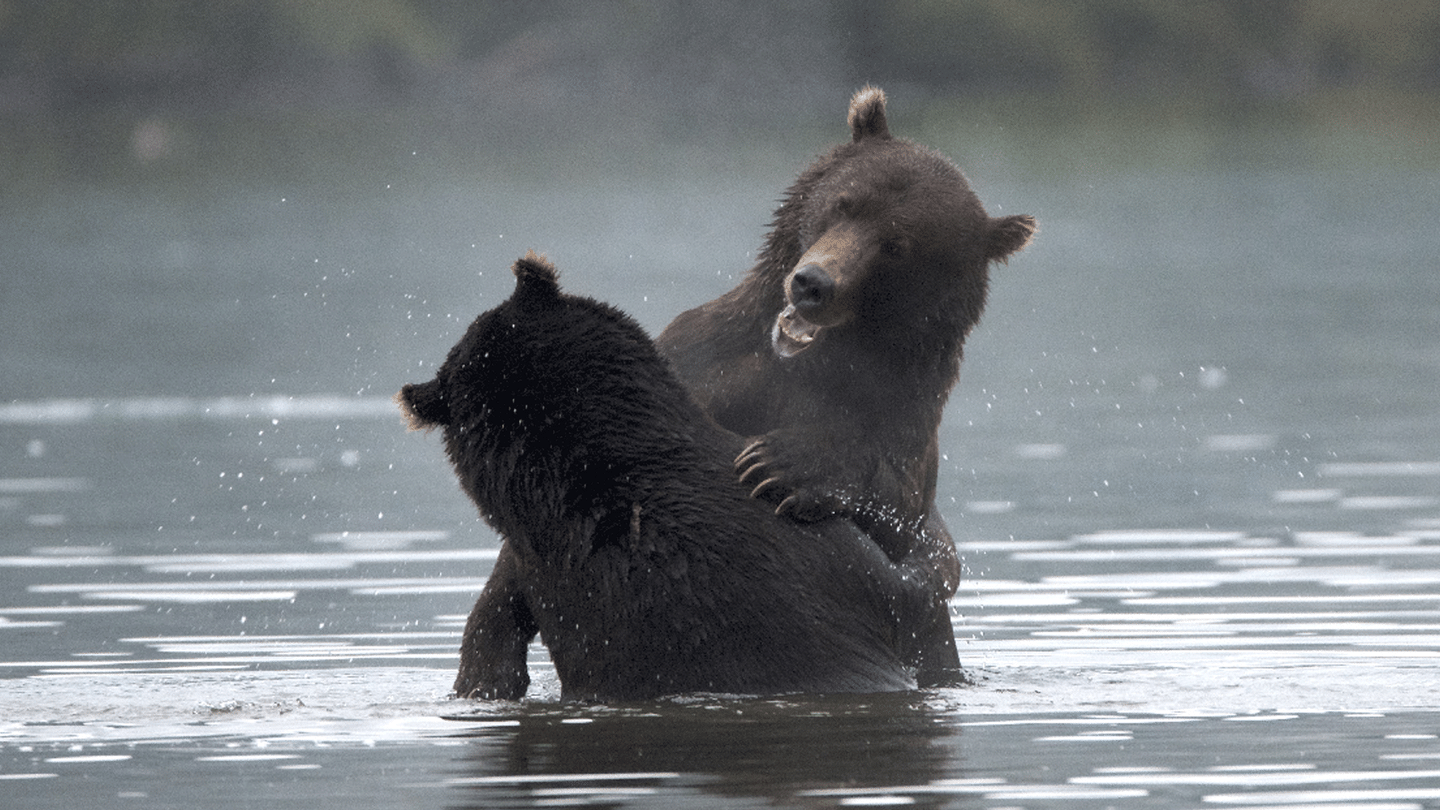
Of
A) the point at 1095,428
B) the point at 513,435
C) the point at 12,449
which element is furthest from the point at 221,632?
the point at 1095,428

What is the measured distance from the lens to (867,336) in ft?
25.0

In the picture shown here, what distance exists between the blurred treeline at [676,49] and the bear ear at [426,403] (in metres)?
46.9

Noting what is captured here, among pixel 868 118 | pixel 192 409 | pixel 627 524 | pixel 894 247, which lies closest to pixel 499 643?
pixel 627 524

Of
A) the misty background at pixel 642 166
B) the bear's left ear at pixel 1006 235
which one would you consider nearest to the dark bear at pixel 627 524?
the bear's left ear at pixel 1006 235

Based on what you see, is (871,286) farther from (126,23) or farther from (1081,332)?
(126,23)

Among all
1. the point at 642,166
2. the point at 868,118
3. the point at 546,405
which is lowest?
the point at 546,405

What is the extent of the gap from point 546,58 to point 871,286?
177 feet

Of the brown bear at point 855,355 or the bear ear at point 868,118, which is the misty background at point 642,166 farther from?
the brown bear at point 855,355

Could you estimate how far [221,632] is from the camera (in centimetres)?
913

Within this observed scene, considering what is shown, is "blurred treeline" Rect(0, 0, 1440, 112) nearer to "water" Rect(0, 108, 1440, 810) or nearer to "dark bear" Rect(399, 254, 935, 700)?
"water" Rect(0, 108, 1440, 810)

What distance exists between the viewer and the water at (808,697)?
249 inches

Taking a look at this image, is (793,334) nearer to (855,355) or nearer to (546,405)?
(855,355)

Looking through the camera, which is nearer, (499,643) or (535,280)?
(535,280)

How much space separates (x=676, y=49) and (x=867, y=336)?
52.8 metres
